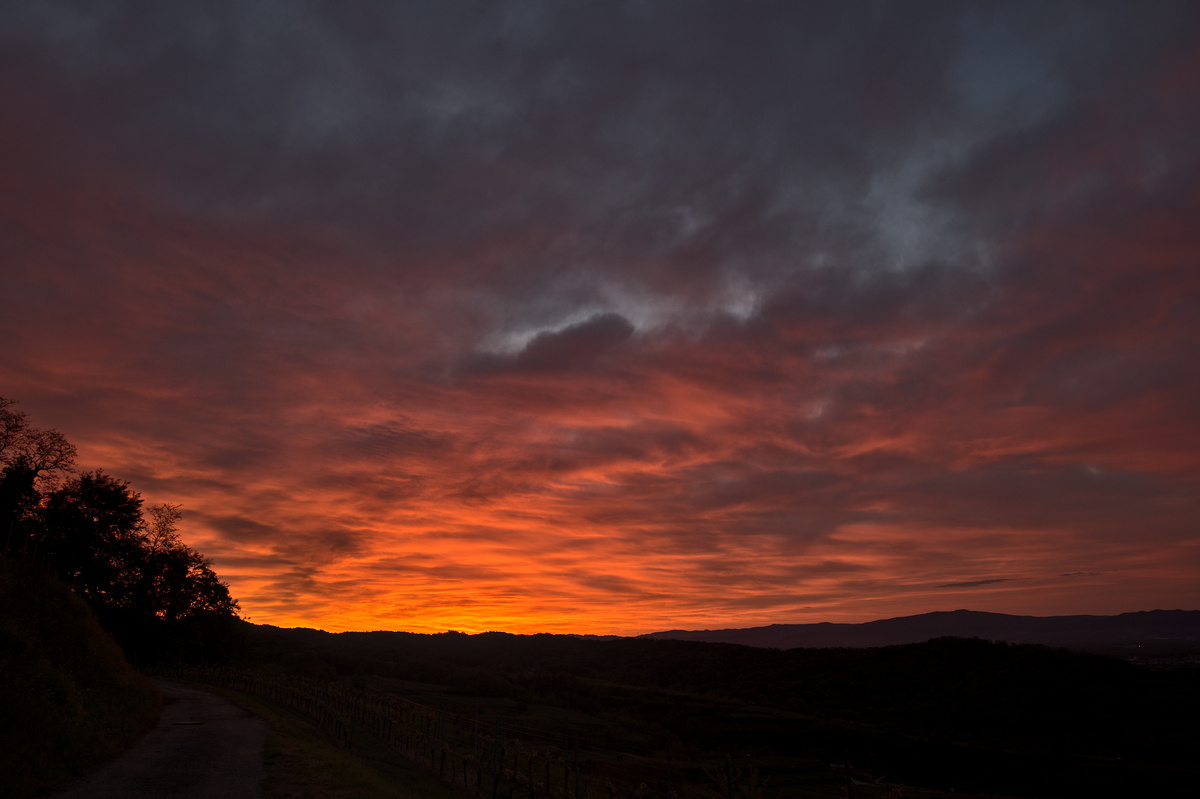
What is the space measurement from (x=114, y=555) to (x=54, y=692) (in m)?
58.5

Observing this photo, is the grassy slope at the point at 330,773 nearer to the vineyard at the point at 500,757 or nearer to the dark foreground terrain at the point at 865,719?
the vineyard at the point at 500,757

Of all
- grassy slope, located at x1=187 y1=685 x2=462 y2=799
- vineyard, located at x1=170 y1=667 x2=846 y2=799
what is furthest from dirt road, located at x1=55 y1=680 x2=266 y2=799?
vineyard, located at x1=170 y1=667 x2=846 y2=799

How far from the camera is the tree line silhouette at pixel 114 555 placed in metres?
50.4

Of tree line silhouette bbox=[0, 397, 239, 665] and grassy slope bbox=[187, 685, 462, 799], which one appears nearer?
grassy slope bbox=[187, 685, 462, 799]

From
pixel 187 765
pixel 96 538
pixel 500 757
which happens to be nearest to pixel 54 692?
pixel 187 765

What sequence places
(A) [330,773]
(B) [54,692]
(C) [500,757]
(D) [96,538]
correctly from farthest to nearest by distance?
(D) [96,538], (C) [500,757], (A) [330,773], (B) [54,692]

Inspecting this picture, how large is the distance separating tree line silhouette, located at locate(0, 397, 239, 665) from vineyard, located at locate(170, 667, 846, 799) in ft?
38.2

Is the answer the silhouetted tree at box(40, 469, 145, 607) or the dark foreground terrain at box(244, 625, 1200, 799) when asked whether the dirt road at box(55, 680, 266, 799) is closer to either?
the dark foreground terrain at box(244, 625, 1200, 799)

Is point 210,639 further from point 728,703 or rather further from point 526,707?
point 728,703

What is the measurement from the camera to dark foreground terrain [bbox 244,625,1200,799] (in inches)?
1654

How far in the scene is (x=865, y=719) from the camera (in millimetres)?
66438

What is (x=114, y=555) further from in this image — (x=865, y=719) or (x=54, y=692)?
(x=865, y=719)

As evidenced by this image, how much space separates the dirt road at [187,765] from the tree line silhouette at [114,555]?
88.7 feet

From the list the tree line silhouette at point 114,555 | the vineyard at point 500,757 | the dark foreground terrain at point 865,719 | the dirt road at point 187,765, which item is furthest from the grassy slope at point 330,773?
the tree line silhouette at point 114,555
